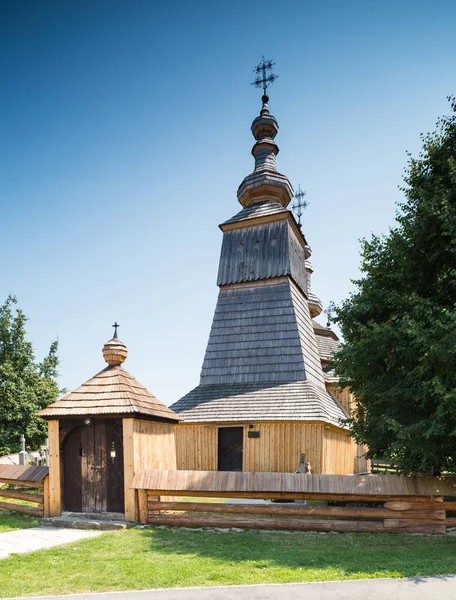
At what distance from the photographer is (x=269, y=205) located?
2203cm

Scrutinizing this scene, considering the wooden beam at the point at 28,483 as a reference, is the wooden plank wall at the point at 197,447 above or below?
below

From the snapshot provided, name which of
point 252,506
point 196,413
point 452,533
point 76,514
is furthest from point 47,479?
point 452,533

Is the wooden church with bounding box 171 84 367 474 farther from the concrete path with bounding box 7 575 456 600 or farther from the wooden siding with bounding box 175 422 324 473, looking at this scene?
the concrete path with bounding box 7 575 456 600

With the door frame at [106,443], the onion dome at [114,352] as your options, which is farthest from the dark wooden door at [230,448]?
the door frame at [106,443]

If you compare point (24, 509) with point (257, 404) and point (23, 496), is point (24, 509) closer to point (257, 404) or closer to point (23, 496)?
point (23, 496)

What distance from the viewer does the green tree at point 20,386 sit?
2453cm

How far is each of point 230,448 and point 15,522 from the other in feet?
26.5

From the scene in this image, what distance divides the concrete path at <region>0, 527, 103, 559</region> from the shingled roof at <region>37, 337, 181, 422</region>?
240cm

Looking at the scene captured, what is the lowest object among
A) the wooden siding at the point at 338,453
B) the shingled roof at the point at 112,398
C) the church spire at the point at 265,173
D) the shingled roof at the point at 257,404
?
the wooden siding at the point at 338,453

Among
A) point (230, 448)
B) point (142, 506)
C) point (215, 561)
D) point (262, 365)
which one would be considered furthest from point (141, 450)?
point (262, 365)

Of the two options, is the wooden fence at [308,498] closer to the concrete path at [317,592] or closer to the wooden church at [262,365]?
the concrete path at [317,592]

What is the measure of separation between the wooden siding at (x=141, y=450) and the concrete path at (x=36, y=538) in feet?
3.09

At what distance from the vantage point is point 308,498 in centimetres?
920

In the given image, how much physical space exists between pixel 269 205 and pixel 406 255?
12074 mm
